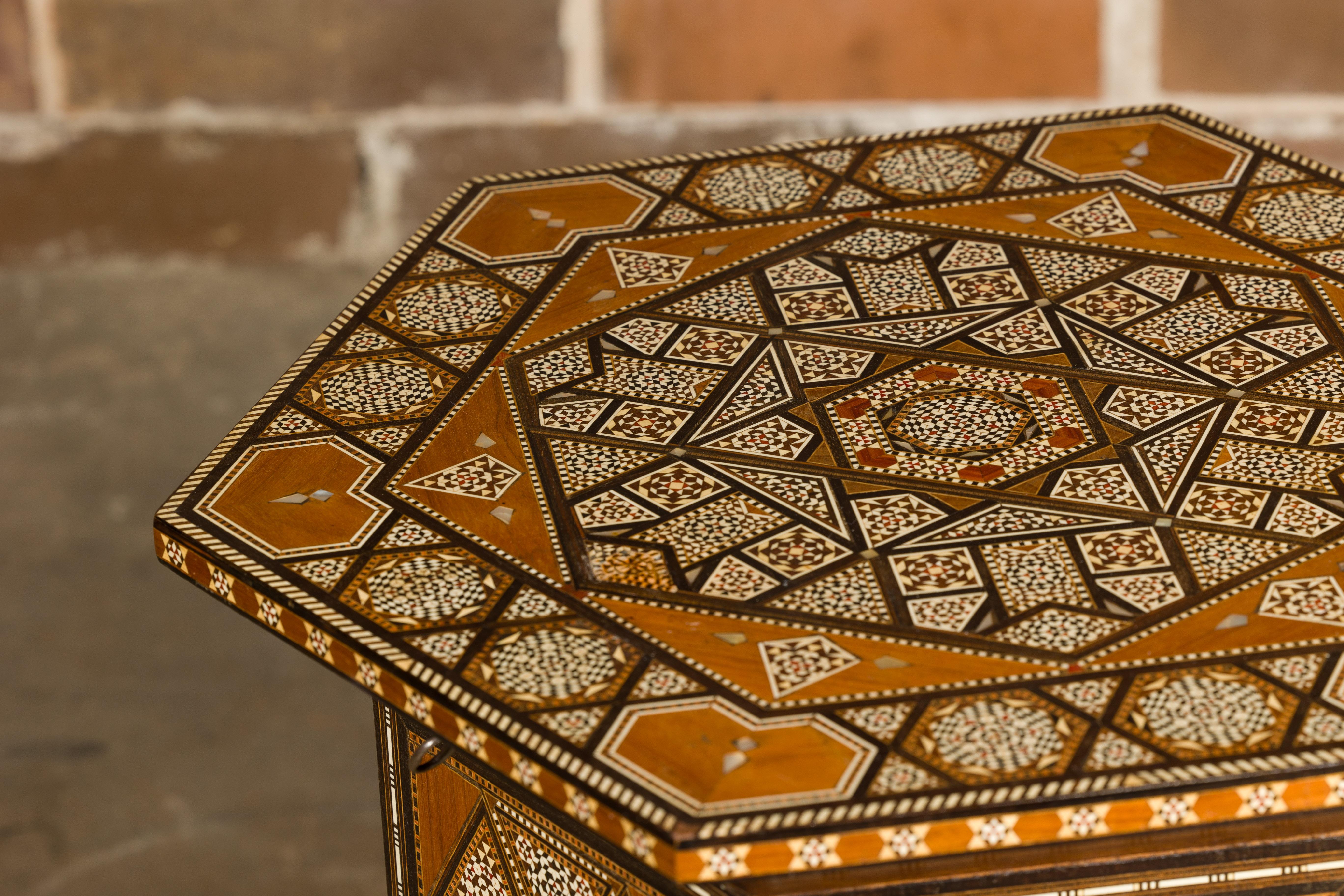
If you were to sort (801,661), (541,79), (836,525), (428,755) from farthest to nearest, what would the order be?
(541,79), (428,755), (836,525), (801,661)

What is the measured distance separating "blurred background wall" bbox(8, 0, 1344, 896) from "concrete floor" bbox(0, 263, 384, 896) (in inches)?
0.5

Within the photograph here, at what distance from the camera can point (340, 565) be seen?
154cm

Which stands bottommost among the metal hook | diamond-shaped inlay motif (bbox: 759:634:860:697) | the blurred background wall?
the metal hook

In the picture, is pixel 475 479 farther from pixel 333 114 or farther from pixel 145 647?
pixel 333 114

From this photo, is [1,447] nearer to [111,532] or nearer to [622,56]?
[111,532]

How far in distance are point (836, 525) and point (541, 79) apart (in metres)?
2.61

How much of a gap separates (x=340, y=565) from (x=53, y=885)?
5.22 feet

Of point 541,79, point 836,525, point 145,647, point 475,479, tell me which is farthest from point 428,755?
point 541,79

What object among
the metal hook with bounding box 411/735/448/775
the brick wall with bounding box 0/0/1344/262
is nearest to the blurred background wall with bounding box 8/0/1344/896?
the brick wall with bounding box 0/0/1344/262

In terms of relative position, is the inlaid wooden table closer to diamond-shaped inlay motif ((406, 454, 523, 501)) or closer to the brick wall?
diamond-shaped inlay motif ((406, 454, 523, 501))

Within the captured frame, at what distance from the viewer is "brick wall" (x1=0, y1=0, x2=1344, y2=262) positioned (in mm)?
3900

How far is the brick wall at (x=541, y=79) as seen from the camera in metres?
3.90

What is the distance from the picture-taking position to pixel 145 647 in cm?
327

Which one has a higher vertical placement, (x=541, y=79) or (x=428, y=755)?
(x=541, y=79)
